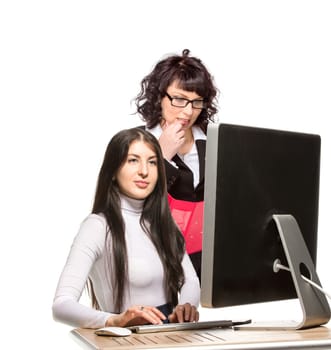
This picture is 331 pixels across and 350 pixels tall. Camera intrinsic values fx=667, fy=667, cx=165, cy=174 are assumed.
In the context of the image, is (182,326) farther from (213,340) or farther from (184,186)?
(184,186)

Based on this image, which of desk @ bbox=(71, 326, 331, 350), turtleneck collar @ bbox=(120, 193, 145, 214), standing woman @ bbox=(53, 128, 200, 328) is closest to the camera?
desk @ bbox=(71, 326, 331, 350)

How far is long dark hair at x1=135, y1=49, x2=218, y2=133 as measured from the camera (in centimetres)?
227

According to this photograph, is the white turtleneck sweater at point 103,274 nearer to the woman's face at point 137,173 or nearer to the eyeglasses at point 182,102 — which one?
the woman's face at point 137,173

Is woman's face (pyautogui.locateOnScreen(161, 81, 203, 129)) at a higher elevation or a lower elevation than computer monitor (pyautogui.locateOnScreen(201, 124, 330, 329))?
higher

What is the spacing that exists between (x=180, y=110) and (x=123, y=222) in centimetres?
53

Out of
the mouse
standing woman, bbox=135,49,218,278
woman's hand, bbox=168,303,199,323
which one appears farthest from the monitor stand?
standing woman, bbox=135,49,218,278

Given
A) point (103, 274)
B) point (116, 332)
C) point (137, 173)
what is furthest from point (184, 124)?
point (116, 332)

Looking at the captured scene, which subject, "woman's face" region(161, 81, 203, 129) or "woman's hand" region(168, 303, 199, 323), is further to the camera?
"woman's face" region(161, 81, 203, 129)

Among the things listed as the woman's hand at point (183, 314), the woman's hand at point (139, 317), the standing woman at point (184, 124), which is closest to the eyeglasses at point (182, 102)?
the standing woman at point (184, 124)

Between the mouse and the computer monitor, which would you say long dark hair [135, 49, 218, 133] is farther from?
the mouse

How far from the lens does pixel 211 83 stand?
7.63ft

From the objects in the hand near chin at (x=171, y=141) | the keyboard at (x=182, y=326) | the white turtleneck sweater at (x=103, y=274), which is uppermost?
the hand near chin at (x=171, y=141)

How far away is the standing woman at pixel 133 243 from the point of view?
1830mm

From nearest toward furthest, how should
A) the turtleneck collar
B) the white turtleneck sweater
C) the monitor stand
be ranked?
1. the monitor stand
2. the white turtleneck sweater
3. the turtleneck collar
